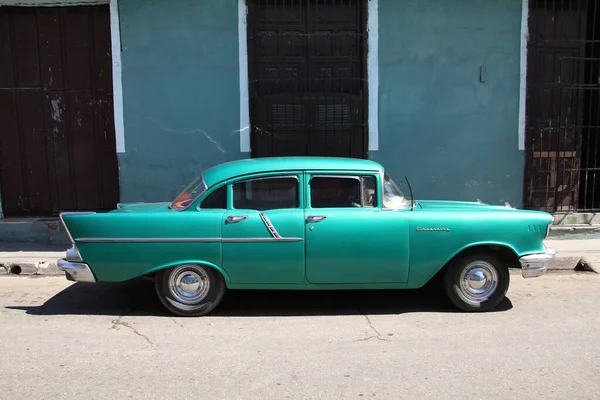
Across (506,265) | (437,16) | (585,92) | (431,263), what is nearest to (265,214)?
(431,263)

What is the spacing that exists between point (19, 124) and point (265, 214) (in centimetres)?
584

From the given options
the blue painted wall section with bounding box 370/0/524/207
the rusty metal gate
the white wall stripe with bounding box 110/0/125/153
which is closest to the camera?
the white wall stripe with bounding box 110/0/125/153

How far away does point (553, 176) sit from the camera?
8.61 metres

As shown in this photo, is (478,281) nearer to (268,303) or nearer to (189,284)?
(268,303)

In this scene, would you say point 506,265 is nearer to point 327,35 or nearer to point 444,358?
point 444,358

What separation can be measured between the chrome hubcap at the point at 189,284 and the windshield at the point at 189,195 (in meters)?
0.61

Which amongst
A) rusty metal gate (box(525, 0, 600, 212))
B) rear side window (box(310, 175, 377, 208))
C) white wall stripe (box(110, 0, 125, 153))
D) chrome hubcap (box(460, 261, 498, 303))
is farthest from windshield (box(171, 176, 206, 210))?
rusty metal gate (box(525, 0, 600, 212))

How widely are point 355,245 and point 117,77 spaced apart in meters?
5.37

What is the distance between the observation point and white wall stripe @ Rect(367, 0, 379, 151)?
8023 millimetres

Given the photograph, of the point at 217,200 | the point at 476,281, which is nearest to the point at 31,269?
the point at 217,200

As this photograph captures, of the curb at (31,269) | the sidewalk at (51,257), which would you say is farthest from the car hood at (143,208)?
the sidewalk at (51,257)

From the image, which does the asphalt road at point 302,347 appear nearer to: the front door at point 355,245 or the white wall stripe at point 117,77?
the front door at point 355,245

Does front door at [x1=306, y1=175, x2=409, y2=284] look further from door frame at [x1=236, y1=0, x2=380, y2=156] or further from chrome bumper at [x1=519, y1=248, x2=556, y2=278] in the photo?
door frame at [x1=236, y1=0, x2=380, y2=156]

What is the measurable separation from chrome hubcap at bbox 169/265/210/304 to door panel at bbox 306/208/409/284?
3.38 ft
